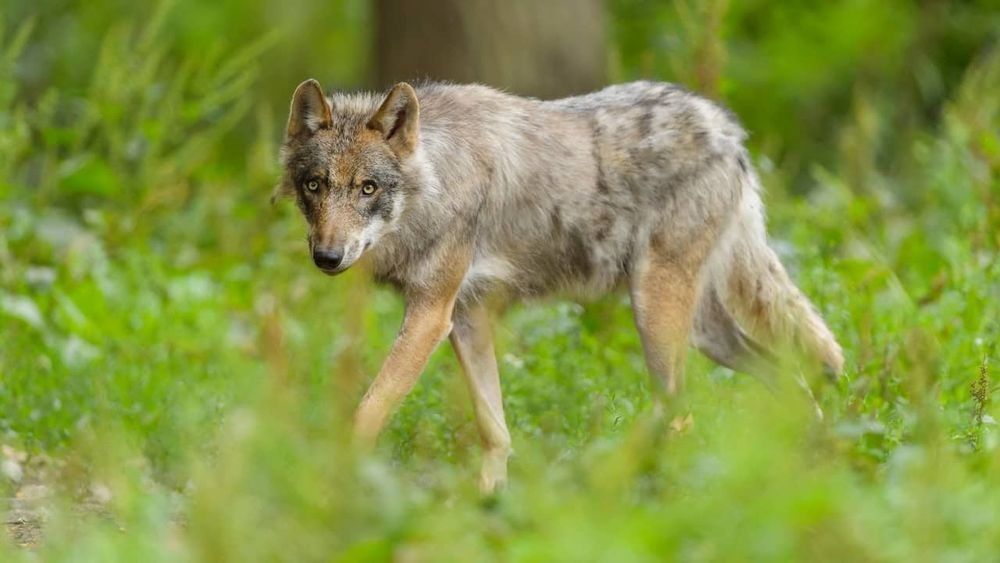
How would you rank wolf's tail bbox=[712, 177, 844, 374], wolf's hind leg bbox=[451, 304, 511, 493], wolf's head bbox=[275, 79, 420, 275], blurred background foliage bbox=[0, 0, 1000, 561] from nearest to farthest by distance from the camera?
blurred background foliage bbox=[0, 0, 1000, 561] < wolf's head bbox=[275, 79, 420, 275] < wolf's hind leg bbox=[451, 304, 511, 493] < wolf's tail bbox=[712, 177, 844, 374]

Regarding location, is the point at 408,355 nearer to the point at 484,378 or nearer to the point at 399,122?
the point at 484,378

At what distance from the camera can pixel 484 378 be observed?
21.3ft

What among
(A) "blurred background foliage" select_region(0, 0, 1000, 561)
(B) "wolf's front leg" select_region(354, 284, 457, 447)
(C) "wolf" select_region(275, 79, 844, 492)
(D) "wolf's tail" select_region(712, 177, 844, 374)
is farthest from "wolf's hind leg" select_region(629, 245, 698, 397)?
(B) "wolf's front leg" select_region(354, 284, 457, 447)

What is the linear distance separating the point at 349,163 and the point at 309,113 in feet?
1.00

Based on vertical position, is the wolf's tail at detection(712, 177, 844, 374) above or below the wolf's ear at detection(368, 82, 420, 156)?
below

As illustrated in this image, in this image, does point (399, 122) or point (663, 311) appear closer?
point (399, 122)

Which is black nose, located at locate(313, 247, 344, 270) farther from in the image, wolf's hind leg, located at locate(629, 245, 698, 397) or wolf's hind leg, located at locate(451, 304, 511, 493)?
wolf's hind leg, located at locate(629, 245, 698, 397)

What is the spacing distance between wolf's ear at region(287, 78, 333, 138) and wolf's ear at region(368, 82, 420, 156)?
179 millimetres

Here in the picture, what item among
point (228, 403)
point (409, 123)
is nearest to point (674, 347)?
point (409, 123)

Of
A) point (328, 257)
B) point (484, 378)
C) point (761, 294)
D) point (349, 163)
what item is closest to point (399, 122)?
point (349, 163)

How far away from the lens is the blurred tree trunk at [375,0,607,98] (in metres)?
10.6

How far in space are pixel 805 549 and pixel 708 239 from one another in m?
3.47

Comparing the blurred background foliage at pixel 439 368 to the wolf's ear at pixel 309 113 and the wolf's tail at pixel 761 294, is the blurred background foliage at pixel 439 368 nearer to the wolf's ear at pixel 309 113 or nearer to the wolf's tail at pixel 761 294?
the wolf's tail at pixel 761 294

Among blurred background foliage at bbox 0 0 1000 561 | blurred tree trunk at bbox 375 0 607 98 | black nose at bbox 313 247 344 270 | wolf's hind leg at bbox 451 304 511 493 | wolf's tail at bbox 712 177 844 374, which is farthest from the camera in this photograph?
blurred tree trunk at bbox 375 0 607 98
